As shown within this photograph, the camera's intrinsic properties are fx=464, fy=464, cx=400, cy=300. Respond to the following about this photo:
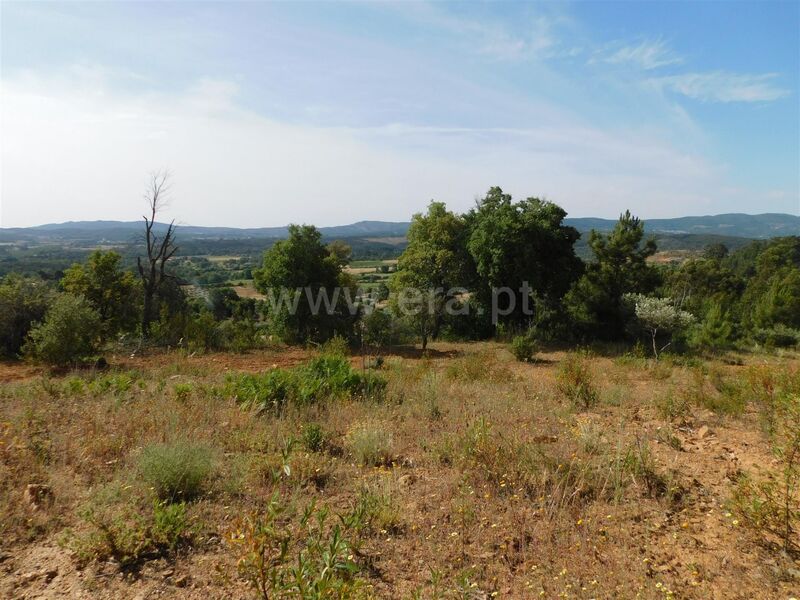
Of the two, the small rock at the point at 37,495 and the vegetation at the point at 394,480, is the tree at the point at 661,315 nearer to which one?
the vegetation at the point at 394,480

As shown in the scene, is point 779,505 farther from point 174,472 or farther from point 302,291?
point 302,291

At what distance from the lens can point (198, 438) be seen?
14.3 feet

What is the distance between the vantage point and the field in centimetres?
260

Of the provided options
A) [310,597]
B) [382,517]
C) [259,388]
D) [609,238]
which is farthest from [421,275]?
[310,597]

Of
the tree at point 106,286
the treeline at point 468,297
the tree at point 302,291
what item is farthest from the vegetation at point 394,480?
the tree at point 302,291

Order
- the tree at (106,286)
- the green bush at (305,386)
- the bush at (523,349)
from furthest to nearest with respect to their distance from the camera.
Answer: the tree at (106,286) < the bush at (523,349) < the green bush at (305,386)

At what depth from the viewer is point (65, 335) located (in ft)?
31.3

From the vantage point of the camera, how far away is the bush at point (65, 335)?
941cm

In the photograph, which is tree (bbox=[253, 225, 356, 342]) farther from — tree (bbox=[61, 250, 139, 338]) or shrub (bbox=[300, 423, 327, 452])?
shrub (bbox=[300, 423, 327, 452])

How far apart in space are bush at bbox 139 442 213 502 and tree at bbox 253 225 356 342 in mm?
11302

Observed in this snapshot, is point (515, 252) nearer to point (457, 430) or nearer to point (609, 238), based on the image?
point (609, 238)

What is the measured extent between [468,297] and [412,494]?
559 inches

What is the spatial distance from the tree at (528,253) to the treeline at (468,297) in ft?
0.12

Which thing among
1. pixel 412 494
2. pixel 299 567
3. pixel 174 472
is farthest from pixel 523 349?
pixel 299 567
